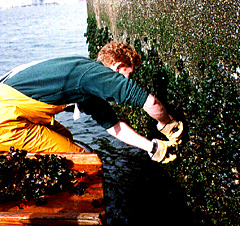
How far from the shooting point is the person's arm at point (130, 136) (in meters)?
3.47

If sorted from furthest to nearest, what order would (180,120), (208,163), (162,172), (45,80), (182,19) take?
(162,172)
(180,120)
(182,19)
(208,163)
(45,80)

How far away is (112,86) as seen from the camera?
280cm

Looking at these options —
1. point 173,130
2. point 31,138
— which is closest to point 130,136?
point 173,130

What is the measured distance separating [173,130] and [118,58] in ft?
3.73

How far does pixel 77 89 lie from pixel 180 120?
165cm

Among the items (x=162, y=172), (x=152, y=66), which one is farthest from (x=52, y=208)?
(x=152, y=66)

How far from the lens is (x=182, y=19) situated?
367 centimetres

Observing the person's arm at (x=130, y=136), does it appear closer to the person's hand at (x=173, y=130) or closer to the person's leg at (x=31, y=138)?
the person's hand at (x=173, y=130)

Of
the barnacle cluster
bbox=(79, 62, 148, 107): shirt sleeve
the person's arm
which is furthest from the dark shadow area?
bbox=(79, 62, 148, 107): shirt sleeve

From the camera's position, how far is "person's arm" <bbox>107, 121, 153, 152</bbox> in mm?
3465

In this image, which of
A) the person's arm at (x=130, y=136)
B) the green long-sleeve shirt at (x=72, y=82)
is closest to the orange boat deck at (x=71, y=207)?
the person's arm at (x=130, y=136)

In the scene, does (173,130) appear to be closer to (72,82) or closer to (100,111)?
(100,111)

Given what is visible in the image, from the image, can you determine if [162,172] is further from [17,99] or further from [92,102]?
[17,99]

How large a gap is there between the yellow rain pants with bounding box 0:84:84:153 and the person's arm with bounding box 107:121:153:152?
643 millimetres
